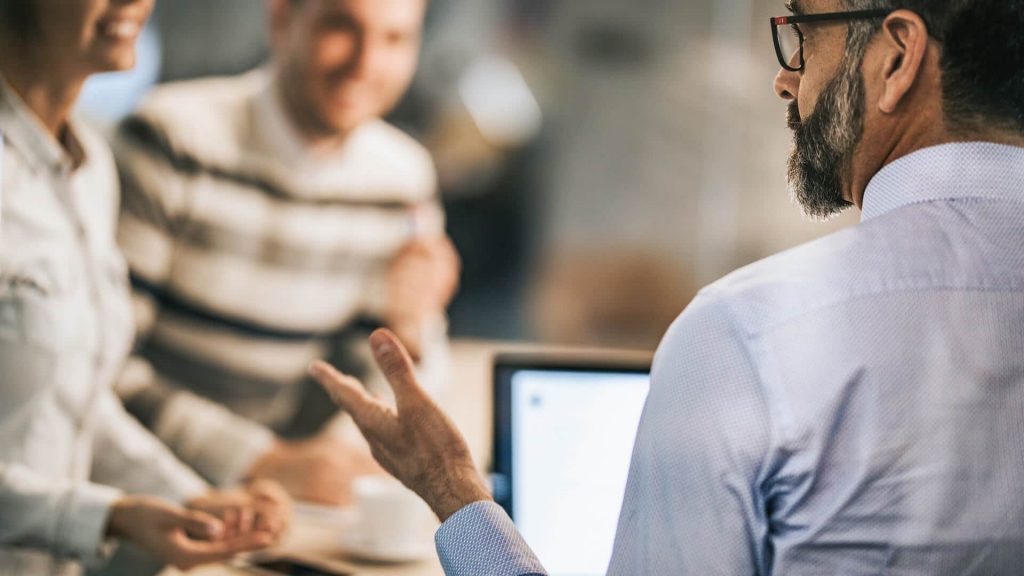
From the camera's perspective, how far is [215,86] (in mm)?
1756

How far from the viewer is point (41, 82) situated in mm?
1473

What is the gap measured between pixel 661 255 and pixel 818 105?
1.53 m

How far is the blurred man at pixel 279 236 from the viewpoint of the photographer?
1695mm

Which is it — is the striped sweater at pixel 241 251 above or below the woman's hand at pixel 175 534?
above

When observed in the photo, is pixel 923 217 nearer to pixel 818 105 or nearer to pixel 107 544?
pixel 818 105

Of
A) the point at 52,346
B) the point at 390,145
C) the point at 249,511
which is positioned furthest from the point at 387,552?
the point at 390,145

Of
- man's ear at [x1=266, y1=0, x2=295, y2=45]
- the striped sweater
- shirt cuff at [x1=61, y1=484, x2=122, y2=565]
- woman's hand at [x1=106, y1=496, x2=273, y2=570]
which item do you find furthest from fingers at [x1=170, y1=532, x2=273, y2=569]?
man's ear at [x1=266, y1=0, x2=295, y2=45]

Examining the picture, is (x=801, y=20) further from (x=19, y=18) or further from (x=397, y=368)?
(x=19, y=18)

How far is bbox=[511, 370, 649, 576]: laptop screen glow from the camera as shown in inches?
59.4

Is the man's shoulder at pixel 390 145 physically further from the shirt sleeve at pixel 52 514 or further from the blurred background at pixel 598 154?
the shirt sleeve at pixel 52 514

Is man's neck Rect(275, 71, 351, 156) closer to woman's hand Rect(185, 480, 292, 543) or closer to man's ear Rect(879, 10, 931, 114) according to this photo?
woman's hand Rect(185, 480, 292, 543)

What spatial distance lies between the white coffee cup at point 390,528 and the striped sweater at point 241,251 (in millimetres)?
359

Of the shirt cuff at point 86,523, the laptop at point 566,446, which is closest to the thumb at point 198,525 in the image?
the shirt cuff at point 86,523

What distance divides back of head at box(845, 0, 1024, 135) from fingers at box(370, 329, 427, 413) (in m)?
0.53
